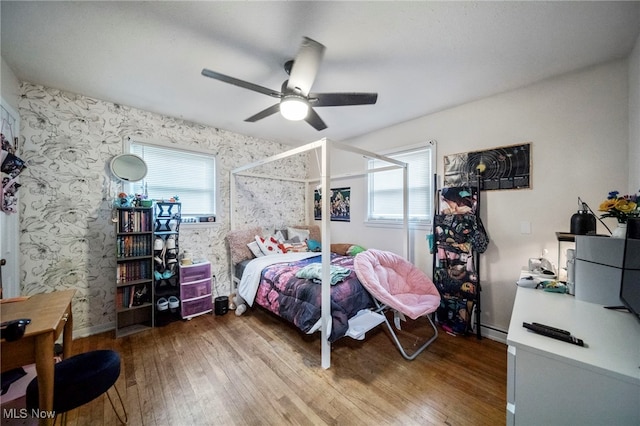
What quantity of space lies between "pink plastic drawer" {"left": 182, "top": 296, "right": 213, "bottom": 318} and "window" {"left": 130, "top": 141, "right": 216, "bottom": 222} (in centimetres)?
108

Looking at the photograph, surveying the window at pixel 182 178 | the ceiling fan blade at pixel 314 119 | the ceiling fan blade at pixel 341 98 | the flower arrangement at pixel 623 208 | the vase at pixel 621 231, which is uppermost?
the ceiling fan blade at pixel 341 98

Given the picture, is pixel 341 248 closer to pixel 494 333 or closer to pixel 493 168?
pixel 494 333

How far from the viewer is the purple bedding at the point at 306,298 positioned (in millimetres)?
1943

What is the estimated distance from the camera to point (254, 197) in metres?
3.75

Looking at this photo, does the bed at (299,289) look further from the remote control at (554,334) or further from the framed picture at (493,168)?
the framed picture at (493,168)

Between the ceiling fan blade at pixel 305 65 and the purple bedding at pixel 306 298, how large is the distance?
1648 mm

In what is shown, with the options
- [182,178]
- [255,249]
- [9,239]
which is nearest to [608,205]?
[255,249]

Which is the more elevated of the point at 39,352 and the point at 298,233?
the point at 298,233

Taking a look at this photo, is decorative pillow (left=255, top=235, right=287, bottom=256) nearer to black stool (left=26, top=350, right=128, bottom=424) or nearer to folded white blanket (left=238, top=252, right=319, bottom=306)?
A: folded white blanket (left=238, top=252, right=319, bottom=306)

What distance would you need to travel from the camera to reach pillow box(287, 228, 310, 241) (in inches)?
152

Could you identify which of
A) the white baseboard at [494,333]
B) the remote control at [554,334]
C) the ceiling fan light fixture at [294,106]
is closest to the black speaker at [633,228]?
the remote control at [554,334]

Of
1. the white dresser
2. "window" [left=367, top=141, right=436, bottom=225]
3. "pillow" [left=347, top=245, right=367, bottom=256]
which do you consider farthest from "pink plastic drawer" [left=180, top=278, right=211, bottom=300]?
the white dresser

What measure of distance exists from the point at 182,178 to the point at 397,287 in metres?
3.03

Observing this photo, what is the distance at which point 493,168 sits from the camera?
7.85ft
